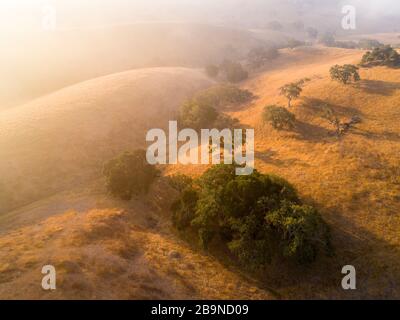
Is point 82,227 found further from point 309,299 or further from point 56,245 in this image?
point 309,299

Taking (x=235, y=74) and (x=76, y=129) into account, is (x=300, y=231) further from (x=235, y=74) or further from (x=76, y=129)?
(x=235, y=74)

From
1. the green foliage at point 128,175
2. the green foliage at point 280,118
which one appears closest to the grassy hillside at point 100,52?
the green foliage at point 128,175

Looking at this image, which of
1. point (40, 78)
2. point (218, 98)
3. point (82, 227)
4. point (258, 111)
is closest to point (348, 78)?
point (258, 111)

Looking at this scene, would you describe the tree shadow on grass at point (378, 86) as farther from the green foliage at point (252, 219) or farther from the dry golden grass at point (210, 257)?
the green foliage at point (252, 219)

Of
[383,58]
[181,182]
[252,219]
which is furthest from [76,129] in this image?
[383,58]

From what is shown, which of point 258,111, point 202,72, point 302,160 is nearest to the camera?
point 302,160

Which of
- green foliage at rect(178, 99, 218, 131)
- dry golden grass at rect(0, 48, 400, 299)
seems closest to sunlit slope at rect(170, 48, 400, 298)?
dry golden grass at rect(0, 48, 400, 299)

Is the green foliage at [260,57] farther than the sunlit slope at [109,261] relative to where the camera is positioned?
Yes
